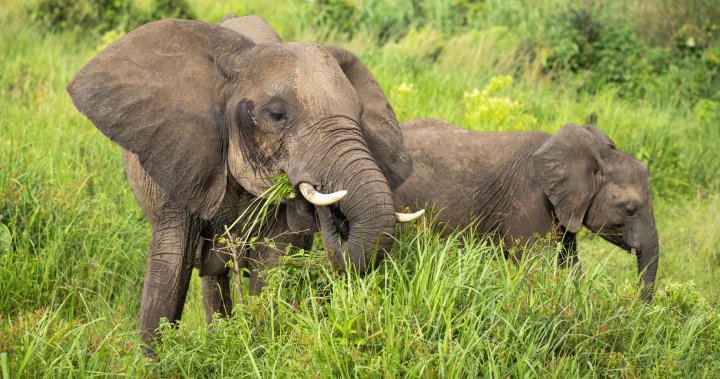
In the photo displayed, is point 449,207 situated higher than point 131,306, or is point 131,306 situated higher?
point 449,207

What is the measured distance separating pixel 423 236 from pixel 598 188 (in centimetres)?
201

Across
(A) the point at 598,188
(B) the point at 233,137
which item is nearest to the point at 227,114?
(B) the point at 233,137

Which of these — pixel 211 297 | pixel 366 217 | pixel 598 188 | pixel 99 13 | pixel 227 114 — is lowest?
pixel 211 297

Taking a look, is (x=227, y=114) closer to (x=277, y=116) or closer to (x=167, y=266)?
(x=277, y=116)

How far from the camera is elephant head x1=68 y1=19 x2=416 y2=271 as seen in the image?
534 centimetres

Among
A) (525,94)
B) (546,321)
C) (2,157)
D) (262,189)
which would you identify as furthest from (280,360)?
(525,94)


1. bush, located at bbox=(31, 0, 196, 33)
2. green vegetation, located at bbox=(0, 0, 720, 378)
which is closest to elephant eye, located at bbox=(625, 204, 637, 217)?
green vegetation, located at bbox=(0, 0, 720, 378)

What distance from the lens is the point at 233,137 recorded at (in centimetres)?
559

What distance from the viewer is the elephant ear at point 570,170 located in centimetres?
731

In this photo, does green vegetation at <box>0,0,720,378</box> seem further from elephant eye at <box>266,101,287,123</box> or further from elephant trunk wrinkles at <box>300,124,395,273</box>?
elephant eye at <box>266,101,287,123</box>

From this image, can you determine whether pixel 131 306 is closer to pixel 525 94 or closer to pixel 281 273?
pixel 281 273

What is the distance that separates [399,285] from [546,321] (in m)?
0.67

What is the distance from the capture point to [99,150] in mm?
9156

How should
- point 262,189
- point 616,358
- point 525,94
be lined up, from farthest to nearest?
point 525,94
point 262,189
point 616,358
